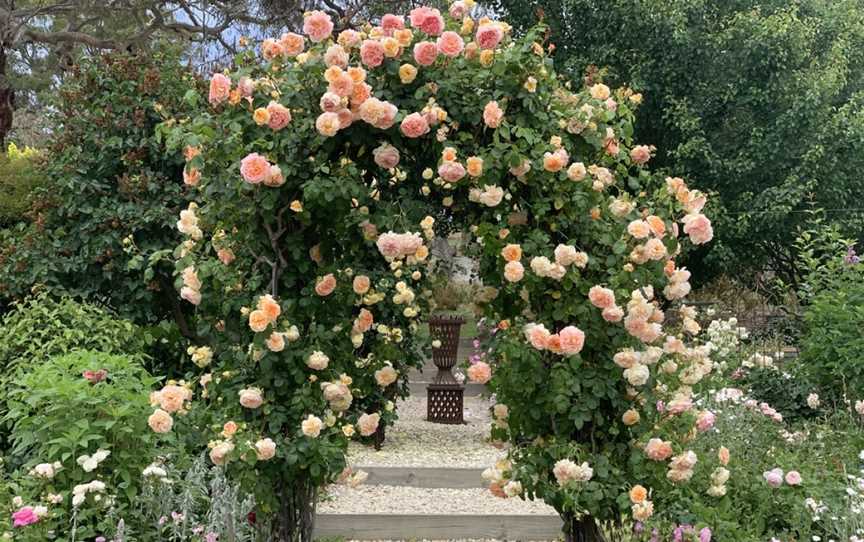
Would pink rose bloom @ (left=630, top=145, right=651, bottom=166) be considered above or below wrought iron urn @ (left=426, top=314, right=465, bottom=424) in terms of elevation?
above

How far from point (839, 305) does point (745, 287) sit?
570 cm

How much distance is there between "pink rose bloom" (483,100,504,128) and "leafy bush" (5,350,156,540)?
1.80 meters

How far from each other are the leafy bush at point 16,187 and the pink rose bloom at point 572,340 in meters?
4.34

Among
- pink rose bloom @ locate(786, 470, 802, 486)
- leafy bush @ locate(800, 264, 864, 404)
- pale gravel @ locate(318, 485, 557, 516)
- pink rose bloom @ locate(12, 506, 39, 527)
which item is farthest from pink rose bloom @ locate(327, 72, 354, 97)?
leafy bush @ locate(800, 264, 864, 404)

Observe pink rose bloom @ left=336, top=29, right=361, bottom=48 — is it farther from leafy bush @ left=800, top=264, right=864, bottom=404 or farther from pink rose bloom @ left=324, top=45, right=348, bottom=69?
leafy bush @ left=800, top=264, right=864, bottom=404

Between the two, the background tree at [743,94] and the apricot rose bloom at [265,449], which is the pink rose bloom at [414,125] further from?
the background tree at [743,94]

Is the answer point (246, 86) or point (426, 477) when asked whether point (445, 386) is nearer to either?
point (426, 477)

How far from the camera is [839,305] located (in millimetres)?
5477

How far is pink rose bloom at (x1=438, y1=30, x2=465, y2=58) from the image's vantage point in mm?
2545

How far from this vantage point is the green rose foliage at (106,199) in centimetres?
525

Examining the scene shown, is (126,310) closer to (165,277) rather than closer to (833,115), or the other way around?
(165,277)

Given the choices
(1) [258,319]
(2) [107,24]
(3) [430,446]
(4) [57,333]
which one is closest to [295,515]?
(1) [258,319]

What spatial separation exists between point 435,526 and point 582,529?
159 cm

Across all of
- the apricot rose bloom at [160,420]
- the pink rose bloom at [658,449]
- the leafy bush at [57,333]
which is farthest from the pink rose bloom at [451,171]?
the leafy bush at [57,333]
